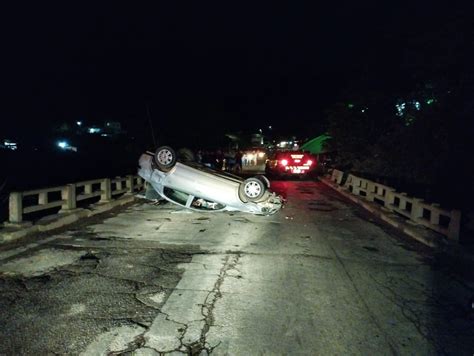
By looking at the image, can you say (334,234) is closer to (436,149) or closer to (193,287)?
(193,287)

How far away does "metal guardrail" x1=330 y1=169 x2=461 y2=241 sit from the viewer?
913cm

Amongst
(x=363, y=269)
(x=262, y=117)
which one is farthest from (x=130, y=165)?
(x=262, y=117)

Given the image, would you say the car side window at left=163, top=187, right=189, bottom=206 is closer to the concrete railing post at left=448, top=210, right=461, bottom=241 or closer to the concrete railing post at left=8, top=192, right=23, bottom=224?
the concrete railing post at left=8, top=192, right=23, bottom=224

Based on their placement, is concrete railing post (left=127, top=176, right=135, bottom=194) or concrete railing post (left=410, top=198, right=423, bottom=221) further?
concrete railing post (left=127, top=176, right=135, bottom=194)

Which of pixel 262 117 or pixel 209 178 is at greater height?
pixel 262 117

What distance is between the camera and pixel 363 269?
731 centimetres

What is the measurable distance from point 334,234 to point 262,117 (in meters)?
58.0

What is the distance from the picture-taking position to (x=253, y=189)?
1098 centimetres

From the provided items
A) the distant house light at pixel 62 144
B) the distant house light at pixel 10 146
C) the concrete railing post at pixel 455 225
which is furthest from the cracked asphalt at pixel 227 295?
the distant house light at pixel 62 144

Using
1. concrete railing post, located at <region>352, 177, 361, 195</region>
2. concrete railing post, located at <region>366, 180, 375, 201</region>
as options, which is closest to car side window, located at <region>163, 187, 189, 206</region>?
concrete railing post, located at <region>366, 180, 375, 201</region>

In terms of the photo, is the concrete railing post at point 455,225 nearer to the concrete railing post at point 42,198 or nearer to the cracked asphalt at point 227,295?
the cracked asphalt at point 227,295

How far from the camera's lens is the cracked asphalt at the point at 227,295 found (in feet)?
14.7

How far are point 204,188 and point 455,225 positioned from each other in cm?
596

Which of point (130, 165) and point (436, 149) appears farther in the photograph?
point (130, 165)
